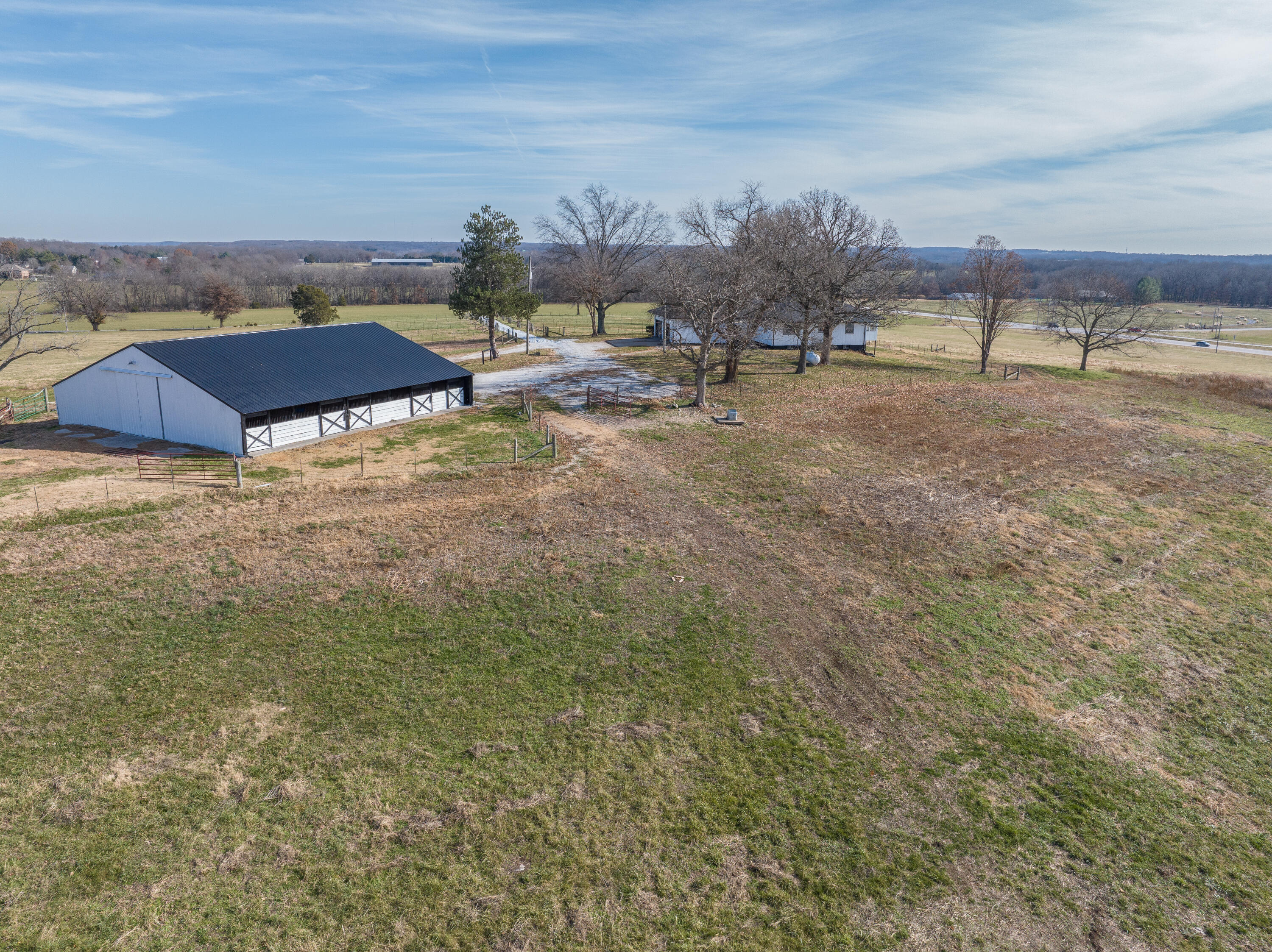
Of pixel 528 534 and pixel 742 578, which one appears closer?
pixel 742 578

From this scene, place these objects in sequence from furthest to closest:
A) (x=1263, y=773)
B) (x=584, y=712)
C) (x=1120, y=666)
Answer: (x=1120, y=666)
(x=584, y=712)
(x=1263, y=773)

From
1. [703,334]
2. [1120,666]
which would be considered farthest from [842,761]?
[703,334]

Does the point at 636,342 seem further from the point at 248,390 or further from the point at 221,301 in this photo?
the point at 221,301

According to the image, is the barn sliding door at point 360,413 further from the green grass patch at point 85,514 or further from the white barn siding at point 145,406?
the green grass patch at point 85,514

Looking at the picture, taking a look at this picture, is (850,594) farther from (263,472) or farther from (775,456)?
(263,472)

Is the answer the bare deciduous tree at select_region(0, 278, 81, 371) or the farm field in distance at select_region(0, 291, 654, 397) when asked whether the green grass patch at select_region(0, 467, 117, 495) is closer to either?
the bare deciduous tree at select_region(0, 278, 81, 371)

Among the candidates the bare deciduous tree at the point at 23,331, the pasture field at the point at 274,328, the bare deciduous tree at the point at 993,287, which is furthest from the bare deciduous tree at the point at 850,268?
the bare deciduous tree at the point at 23,331

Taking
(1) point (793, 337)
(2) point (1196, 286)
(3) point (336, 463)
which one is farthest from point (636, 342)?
(2) point (1196, 286)

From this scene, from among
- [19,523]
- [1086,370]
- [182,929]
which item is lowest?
[182,929]
